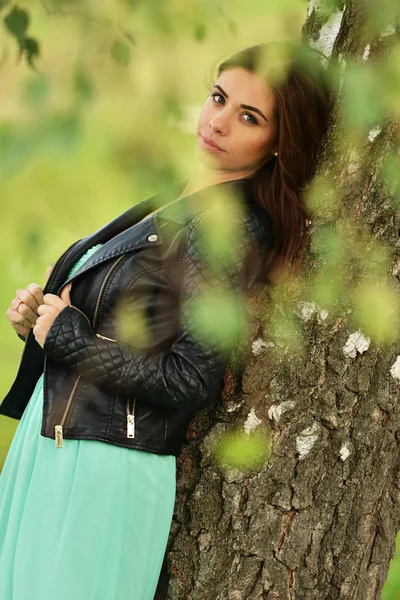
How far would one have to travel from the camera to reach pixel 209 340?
1.89 metres

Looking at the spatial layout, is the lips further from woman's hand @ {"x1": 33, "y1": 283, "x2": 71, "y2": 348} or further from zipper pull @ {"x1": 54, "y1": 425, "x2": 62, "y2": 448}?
zipper pull @ {"x1": 54, "y1": 425, "x2": 62, "y2": 448}

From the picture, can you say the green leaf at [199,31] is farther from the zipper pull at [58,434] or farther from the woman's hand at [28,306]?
the zipper pull at [58,434]

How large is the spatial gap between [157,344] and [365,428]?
589mm

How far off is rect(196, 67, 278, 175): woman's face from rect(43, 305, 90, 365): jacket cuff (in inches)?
22.0

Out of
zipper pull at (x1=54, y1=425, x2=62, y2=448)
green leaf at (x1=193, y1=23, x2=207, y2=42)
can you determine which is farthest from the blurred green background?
zipper pull at (x1=54, y1=425, x2=62, y2=448)

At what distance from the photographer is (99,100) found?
4.60ft

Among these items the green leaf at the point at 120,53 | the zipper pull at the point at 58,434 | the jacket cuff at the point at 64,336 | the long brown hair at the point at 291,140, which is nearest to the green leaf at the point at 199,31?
the green leaf at the point at 120,53

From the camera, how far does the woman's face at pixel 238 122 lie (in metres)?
2.02

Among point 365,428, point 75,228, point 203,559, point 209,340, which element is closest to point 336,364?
point 365,428

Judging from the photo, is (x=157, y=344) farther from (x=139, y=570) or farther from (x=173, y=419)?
(x=139, y=570)

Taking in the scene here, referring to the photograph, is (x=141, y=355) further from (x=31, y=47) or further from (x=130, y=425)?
(x=31, y=47)

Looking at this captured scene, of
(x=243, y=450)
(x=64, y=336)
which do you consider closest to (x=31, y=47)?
(x=64, y=336)

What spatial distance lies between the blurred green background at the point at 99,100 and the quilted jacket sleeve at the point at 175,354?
267 mm

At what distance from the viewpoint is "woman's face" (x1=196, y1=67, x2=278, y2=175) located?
2.02 metres
